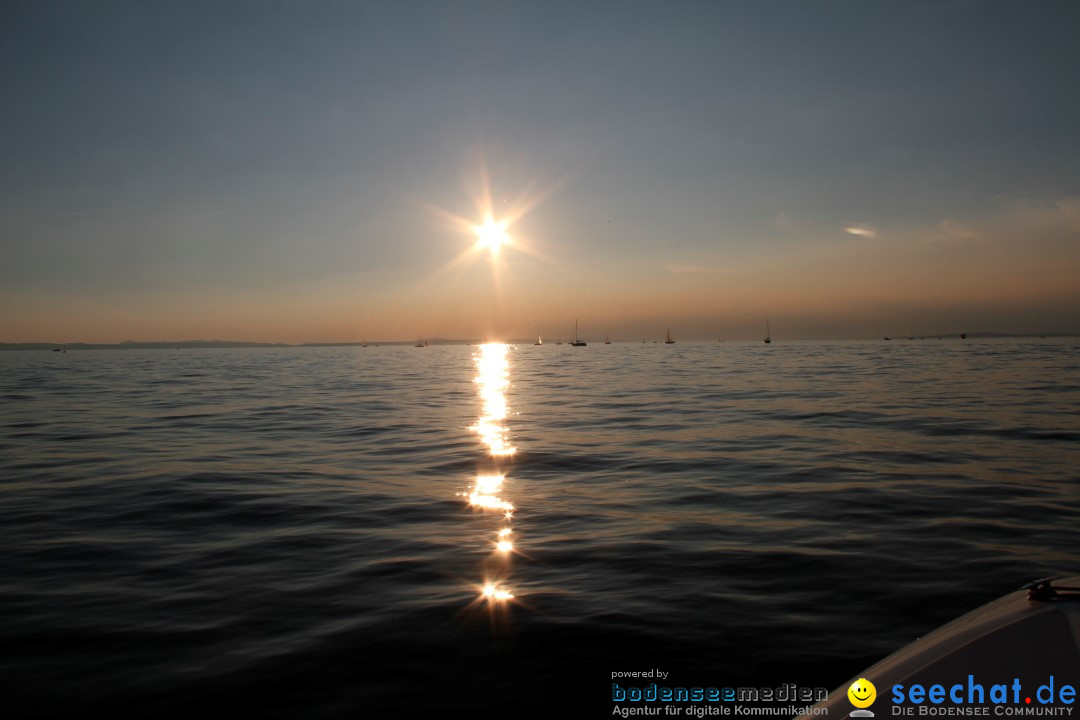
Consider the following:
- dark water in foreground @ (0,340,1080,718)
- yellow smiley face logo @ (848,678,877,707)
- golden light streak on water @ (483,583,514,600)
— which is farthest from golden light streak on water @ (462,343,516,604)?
yellow smiley face logo @ (848,678,877,707)

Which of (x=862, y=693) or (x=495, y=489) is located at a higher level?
(x=862, y=693)

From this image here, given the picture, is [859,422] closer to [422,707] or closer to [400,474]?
Result: [400,474]

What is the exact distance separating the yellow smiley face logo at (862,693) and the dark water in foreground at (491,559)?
217 cm

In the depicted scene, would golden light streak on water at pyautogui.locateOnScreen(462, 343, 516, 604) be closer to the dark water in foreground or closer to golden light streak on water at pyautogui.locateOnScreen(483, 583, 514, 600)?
golden light streak on water at pyautogui.locateOnScreen(483, 583, 514, 600)

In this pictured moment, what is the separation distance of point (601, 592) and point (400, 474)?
8.25m

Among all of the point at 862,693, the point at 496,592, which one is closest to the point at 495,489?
the point at 496,592

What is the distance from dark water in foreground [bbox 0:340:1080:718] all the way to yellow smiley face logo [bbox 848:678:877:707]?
2.17 metres

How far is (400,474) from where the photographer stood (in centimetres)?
1443

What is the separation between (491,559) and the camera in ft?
27.8

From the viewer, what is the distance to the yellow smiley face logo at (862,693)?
311 cm

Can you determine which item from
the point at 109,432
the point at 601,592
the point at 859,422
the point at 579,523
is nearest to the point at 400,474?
the point at 579,523

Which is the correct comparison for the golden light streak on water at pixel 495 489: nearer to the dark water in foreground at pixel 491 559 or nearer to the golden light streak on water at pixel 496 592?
the golden light streak on water at pixel 496 592

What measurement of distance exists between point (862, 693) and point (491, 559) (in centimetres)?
585

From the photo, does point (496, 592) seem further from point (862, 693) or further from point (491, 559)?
point (862, 693)
